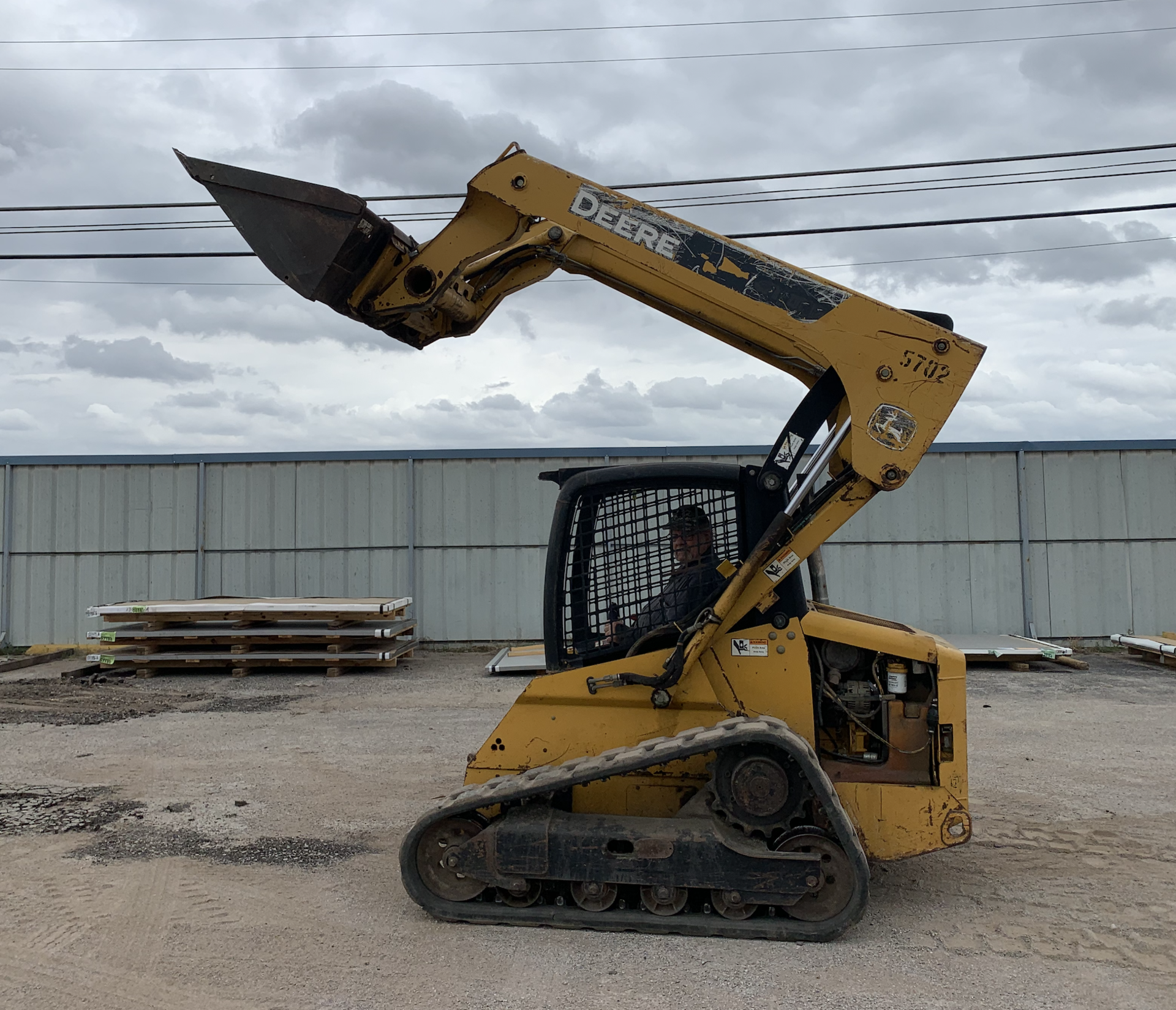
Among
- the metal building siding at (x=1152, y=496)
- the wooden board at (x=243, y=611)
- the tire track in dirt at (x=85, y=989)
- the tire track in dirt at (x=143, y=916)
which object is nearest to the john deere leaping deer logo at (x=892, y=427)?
the tire track in dirt at (x=85, y=989)

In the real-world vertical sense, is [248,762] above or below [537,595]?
below

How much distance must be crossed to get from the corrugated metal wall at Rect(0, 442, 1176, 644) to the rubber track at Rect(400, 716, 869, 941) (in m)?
11.7

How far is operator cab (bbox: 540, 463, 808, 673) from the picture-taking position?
16.4 ft

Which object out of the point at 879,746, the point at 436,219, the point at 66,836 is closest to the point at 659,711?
the point at 879,746

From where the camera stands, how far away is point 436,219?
41.0 feet

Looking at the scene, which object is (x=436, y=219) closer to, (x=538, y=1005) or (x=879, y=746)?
(x=879, y=746)

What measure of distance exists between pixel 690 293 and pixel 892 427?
127 centimetres

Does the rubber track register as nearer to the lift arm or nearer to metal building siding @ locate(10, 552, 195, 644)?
the lift arm

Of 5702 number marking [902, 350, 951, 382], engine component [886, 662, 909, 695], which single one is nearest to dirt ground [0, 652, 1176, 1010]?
engine component [886, 662, 909, 695]

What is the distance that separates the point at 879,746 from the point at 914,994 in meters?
1.36

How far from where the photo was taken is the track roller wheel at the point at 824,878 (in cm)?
441

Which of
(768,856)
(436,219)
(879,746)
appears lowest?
(768,856)

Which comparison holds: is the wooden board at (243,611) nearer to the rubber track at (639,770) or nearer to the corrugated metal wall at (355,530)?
the corrugated metal wall at (355,530)

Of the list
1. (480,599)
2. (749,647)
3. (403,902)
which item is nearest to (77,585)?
(480,599)
